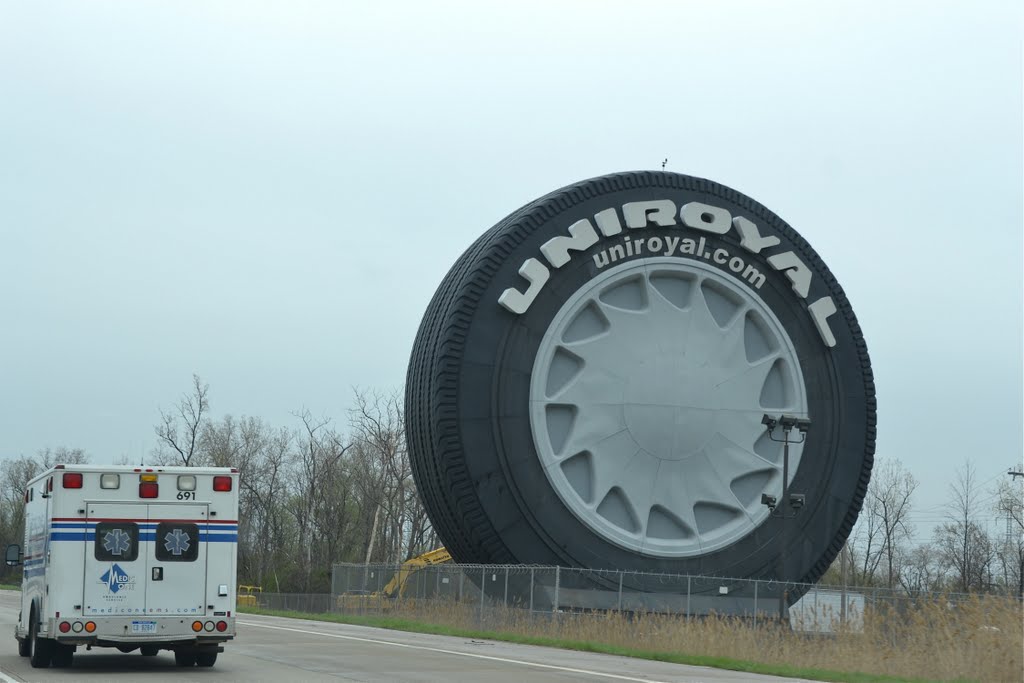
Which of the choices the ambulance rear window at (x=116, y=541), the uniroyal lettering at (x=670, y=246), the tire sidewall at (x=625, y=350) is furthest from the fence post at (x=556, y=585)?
the ambulance rear window at (x=116, y=541)

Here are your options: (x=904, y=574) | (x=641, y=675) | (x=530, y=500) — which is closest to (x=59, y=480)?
(x=641, y=675)

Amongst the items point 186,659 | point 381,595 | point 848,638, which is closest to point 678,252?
point 848,638

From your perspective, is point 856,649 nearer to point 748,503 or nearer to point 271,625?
point 748,503

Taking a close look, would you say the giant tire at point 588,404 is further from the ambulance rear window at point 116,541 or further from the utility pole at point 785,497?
the ambulance rear window at point 116,541

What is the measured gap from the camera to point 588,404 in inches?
1182

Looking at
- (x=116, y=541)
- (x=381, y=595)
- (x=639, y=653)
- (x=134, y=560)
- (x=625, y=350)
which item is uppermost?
(x=625, y=350)

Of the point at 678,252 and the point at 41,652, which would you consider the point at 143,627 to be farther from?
the point at 678,252

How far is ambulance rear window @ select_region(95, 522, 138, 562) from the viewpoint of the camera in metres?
17.9

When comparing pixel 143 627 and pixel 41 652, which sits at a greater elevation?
pixel 143 627

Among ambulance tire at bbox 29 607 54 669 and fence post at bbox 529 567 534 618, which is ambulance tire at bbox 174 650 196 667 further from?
fence post at bbox 529 567 534 618

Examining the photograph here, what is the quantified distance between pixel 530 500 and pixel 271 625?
8.02 meters

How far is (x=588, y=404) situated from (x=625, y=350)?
1.50 m

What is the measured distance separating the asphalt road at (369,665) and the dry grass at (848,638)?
2.08 metres

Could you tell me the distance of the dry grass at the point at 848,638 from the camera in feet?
62.9
